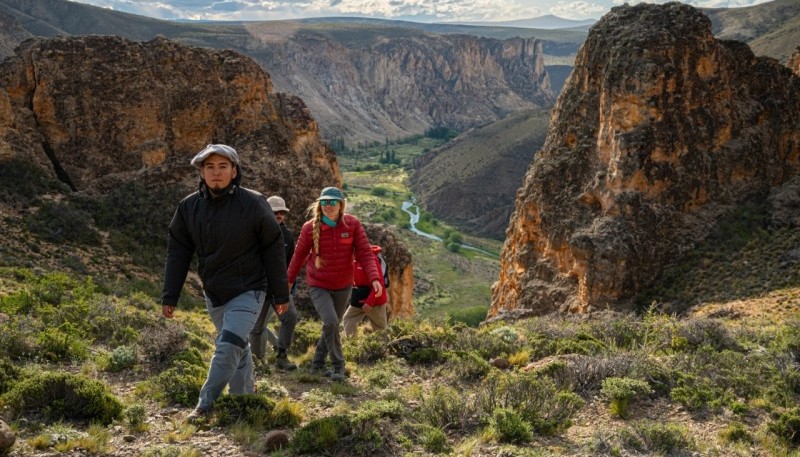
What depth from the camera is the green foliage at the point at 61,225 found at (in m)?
17.1

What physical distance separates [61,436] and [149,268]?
48.1ft

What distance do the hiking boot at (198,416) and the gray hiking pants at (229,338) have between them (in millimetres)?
34

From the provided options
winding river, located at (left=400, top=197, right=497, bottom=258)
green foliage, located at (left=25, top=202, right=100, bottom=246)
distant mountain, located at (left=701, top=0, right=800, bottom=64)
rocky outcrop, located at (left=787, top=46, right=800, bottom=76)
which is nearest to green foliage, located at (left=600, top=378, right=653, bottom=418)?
green foliage, located at (left=25, top=202, right=100, bottom=246)

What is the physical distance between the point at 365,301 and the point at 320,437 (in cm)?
403

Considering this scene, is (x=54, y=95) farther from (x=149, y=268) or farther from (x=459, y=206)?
(x=459, y=206)

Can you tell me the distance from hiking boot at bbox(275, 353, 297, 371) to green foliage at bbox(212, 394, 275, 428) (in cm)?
243

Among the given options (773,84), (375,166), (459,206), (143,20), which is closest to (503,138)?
(459,206)

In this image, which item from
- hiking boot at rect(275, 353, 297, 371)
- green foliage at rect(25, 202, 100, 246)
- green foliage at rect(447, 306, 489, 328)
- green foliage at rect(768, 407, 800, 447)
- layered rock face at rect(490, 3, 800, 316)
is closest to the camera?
green foliage at rect(768, 407, 800, 447)

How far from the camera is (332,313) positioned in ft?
23.1

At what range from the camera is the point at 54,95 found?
21.8 meters

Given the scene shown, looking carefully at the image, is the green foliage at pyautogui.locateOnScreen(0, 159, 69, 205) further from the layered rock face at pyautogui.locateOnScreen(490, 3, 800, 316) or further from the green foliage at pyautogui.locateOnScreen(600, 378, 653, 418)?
the green foliage at pyautogui.locateOnScreen(600, 378, 653, 418)

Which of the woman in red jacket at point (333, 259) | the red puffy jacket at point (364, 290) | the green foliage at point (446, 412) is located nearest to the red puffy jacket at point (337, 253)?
the woman in red jacket at point (333, 259)

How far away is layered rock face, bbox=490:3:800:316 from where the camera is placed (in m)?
20.5

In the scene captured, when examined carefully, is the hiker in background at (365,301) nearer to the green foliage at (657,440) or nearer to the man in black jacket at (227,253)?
the man in black jacket at (227,253)
